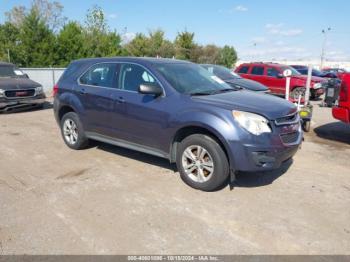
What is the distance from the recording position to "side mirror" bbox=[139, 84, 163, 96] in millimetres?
4766

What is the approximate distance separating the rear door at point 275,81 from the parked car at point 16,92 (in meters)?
9.57

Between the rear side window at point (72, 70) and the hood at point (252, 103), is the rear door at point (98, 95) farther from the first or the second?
the hood at point (252, 103)

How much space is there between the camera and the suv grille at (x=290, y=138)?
4.41m

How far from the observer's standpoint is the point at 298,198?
14.3 ft

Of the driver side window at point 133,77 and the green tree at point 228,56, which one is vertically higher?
the green tree at point 228,56

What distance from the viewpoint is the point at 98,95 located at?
570 centimetres

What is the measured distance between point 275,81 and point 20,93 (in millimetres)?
10363

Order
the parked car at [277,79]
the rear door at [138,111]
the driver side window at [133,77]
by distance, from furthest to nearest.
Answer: the parked car at [277,79]
the driver side window at [133,77]
the rear door at [138,111]

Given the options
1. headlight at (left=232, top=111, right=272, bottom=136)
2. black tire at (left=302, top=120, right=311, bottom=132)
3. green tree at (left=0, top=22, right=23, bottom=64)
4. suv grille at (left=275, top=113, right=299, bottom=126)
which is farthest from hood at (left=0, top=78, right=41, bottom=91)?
green tree at (left=0, top=22, right=23, bottom=64)

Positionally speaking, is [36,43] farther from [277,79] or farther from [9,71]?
[277,79]

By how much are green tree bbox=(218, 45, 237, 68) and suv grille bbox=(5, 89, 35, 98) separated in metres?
38.1

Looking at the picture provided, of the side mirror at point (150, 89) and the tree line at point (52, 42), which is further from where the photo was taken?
the tree line at point (52, 42)

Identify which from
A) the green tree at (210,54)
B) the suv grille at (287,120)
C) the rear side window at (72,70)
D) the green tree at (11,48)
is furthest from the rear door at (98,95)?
the green tree at (210,54)

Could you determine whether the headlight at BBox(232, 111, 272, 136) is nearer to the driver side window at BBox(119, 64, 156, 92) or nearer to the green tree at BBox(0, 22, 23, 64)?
the driver side window at BBox(119, 64, 156, 92)
